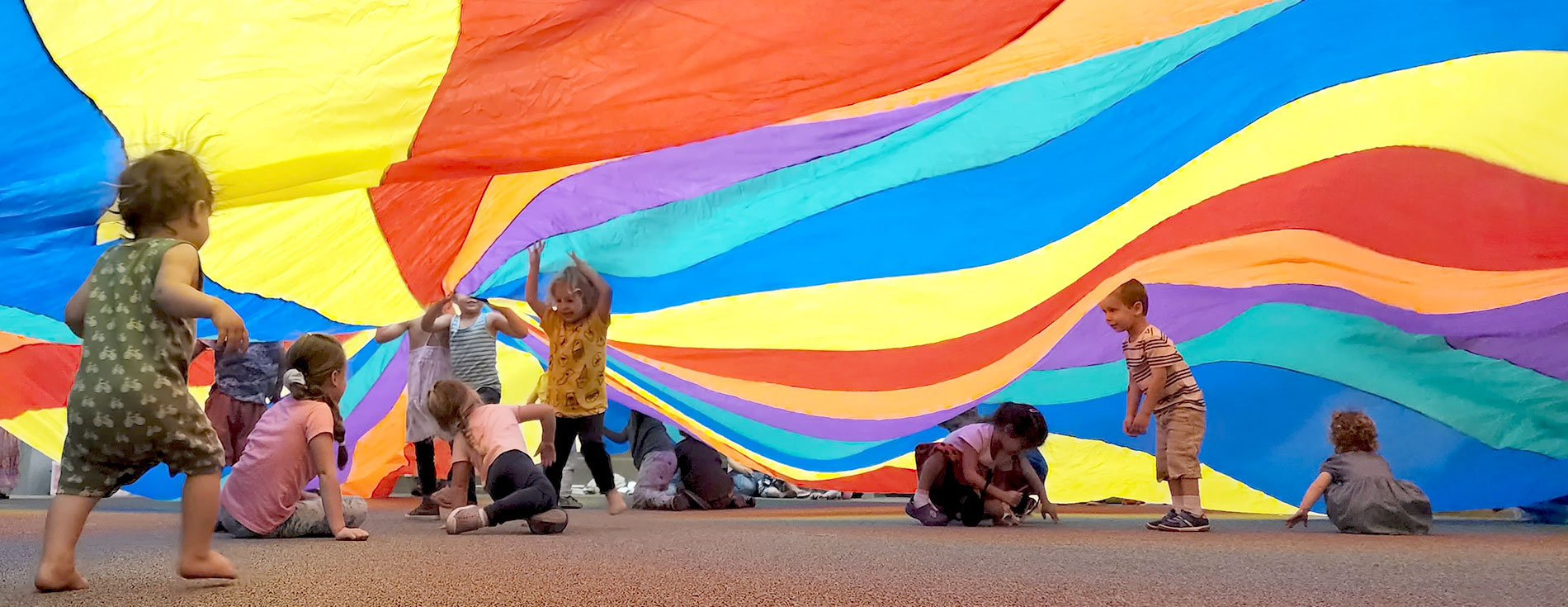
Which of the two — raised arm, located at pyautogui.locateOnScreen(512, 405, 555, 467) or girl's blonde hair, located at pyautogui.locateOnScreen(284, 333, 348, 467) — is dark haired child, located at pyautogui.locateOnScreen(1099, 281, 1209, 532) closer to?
raised arm, located at pyautogui.locateOnScreen(512, 405, 555, 467)

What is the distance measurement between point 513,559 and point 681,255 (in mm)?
1866

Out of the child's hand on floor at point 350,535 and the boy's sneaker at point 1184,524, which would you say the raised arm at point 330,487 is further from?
the boy's sneaker at point 1184,524

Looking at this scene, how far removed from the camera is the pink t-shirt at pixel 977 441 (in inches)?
134

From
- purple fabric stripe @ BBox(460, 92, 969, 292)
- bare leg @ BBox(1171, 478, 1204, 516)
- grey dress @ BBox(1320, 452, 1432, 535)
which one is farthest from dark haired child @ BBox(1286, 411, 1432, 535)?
purple fabric stripe @ BBox(460, 92, 969, 292)

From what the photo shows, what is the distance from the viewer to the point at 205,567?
1.62 meters

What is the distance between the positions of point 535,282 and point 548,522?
1.05 metres

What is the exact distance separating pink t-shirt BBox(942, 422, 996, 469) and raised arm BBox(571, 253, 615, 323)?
1.18 metres

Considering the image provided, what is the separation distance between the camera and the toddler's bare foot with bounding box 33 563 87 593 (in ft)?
4.99

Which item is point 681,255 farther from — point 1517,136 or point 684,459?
point 1517,136

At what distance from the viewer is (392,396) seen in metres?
5.04

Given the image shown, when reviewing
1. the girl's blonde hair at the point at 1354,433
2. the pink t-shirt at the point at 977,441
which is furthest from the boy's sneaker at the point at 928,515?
the girl's blonde hair at the point at 1354,433

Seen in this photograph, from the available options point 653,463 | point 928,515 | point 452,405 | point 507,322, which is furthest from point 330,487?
point 653,463

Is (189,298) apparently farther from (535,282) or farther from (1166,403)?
(1166,403)

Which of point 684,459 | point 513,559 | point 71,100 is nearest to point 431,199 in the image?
point 71,100
